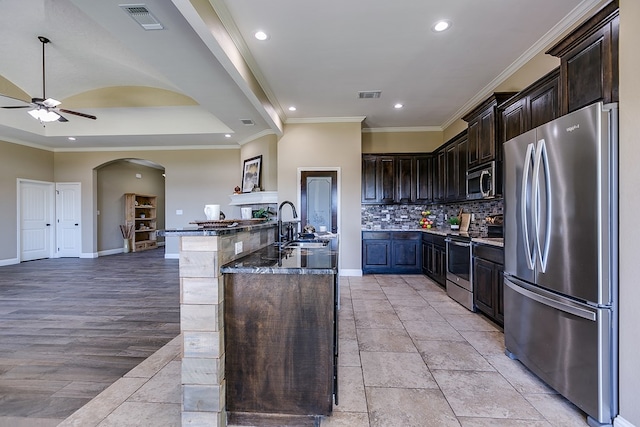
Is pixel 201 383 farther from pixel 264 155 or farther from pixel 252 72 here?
pixel 264 155

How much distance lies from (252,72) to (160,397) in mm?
3505

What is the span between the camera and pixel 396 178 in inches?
235

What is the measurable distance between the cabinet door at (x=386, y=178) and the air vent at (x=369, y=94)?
156 cm

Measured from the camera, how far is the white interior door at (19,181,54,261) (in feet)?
23.8

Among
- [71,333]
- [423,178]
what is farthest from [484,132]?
[71,333]

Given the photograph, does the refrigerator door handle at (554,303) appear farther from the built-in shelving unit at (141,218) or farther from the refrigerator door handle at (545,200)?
the built-in shelving unit at (141,218)

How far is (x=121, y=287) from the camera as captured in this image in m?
4.71

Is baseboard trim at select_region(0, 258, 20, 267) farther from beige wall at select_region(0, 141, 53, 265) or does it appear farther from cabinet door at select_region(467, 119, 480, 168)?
cabinet door at select_region(467, 119, 480, 168)

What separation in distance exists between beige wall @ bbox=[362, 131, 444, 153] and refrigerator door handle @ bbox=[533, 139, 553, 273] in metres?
4.48

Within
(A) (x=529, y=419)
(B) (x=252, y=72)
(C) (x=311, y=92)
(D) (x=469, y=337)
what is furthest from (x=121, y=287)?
(A) (x=529, y=419)

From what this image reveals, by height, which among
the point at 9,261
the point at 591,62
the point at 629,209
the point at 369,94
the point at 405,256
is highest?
the point at 369,94

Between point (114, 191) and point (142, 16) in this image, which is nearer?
point (142, 16)

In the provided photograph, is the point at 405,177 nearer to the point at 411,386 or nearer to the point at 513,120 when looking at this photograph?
the point at 513,120

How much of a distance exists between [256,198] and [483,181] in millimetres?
4364
